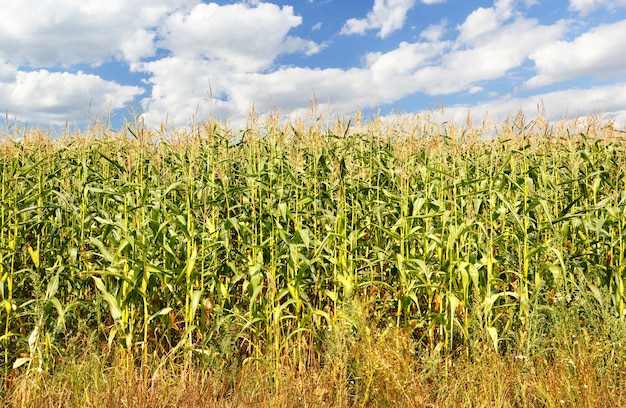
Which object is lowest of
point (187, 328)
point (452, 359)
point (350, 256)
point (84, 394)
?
point (452, 359)

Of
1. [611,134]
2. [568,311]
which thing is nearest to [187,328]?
[568,311]

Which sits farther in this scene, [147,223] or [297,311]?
[147,223]

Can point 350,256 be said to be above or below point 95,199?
below

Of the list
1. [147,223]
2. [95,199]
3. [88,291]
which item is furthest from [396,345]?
[95,199]

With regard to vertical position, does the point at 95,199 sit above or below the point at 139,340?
above

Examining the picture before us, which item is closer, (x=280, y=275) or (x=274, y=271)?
(x=274, y=271)

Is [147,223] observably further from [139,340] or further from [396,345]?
[396,345]

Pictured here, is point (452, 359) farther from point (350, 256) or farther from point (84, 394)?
point (84, 394)

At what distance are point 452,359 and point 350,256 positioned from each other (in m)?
1.19

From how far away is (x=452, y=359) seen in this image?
13.5 ft

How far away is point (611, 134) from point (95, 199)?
7699 mm

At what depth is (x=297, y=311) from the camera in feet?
13.3

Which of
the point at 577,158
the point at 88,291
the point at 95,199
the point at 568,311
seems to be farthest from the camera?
the point at 577,158

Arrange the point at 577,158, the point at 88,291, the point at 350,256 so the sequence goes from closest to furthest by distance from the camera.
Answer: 1. the point at 350,256
2. the point at 88,291
3. the point at 577,158
